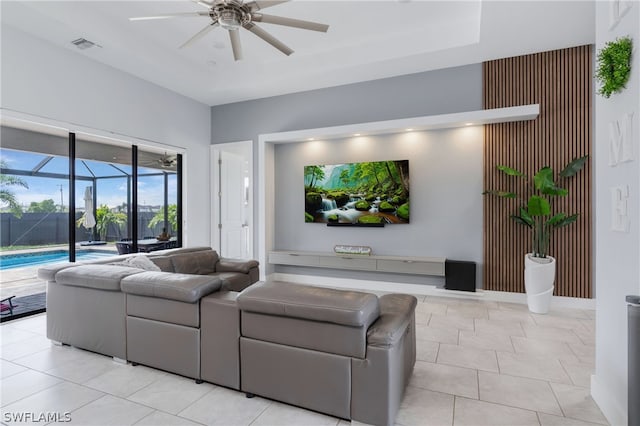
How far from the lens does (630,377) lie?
59.6 inches

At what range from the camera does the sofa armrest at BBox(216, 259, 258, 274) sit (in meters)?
4.22

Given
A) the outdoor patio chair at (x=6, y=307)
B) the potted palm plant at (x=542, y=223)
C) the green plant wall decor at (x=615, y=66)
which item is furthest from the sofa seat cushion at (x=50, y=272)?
the potted palm plant at (x=542, y=223)

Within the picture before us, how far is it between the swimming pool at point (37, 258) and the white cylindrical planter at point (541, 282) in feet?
19.1

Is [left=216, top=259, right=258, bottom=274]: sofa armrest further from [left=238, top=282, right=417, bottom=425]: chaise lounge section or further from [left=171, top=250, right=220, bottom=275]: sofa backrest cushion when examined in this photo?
[left=238, top=282, right=417, bottom=425]: chaise lounge section

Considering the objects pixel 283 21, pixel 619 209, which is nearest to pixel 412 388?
pixel 619 209

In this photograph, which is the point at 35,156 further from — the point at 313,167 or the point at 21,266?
the point at 313,167

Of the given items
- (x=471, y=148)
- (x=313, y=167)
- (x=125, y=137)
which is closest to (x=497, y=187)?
(x=471, y=148)

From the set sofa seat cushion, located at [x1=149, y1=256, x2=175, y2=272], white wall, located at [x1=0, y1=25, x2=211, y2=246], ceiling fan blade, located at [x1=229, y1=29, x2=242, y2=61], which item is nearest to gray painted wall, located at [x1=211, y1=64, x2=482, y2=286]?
white wall, located at [x1=0, y1=25, x2=211, y2=246]

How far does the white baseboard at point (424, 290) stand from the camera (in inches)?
163

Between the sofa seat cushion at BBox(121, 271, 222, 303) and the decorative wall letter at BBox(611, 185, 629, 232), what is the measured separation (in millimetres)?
2578

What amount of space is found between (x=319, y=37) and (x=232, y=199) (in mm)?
3535

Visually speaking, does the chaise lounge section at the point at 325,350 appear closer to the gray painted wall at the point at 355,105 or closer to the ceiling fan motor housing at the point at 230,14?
the ceiling fan motor housing at the point at 230,14

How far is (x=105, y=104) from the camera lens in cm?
453

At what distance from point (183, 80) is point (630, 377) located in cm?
590
